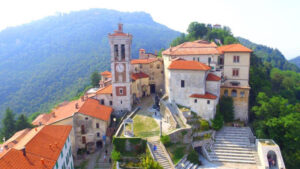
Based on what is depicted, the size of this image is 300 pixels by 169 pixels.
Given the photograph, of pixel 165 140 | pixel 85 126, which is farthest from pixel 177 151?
pixel 85 126

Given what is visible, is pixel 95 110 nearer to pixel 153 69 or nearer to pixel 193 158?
pixel 193 158

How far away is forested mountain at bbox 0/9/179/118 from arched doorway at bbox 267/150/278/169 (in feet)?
149

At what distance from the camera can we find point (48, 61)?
411ft

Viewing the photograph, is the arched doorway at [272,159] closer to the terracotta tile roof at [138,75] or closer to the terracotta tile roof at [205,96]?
the terracotta tile roof at [205,96]

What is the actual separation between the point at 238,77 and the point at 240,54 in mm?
4360

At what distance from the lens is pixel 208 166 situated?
25.7 metres

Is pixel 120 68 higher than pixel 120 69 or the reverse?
higher

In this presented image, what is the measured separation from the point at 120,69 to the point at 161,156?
58.9 feet

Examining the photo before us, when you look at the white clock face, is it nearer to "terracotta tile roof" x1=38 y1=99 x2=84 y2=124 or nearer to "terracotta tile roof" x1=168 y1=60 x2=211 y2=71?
"terracotta tile roof" x1=38 y1=99 x2=84 y2=124

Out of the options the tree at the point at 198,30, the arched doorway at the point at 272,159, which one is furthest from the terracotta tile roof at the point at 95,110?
the tree at the point at 198,30

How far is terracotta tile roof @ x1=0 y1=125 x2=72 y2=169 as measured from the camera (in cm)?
1706

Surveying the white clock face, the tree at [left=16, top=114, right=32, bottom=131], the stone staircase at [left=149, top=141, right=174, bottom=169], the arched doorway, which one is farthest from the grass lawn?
the tree at [left=16, top=114, right=32, bottom=131]

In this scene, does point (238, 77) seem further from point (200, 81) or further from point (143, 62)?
point (143, 62)

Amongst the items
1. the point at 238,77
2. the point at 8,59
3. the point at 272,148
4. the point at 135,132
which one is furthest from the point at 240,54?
the point at 8,59
